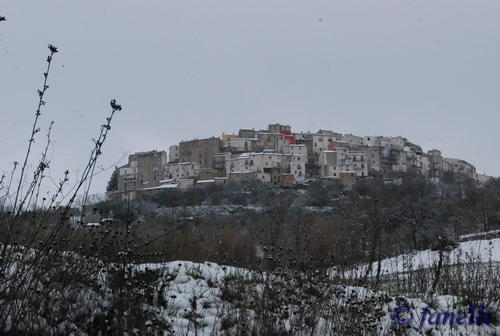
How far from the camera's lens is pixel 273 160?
78375mm

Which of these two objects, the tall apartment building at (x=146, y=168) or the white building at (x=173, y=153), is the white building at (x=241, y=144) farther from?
the tall apartment building at (x=146, y=168)

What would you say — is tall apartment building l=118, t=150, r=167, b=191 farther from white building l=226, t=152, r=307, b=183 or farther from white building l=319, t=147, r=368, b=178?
white building l=319, t=147, r=368, b=178

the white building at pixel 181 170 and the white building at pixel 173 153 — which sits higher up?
the white building at pixel 173 153

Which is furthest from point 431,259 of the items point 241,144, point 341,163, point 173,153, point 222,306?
point 173,153

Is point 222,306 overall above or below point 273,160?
below

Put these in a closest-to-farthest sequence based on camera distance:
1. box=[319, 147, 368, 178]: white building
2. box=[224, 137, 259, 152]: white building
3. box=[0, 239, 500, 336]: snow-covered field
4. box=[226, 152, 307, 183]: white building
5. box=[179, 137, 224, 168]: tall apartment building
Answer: box=[0, 239, 500, 336]: snow-covered field → box=[226, 152, 307, 183]: white building → box=[319, 147, 368, 178]: white building → box=[179, 137, 224, 168]: tall apartment building → box=[224, 137, 259, 152]: white building

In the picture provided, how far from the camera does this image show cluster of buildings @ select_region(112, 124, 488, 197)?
77.3 meters

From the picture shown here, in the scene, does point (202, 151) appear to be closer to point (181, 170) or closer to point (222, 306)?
point (181, 170)

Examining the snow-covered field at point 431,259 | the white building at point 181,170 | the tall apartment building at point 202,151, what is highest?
the tall apartment building at point 202,151

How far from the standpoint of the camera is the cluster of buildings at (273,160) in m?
77.3

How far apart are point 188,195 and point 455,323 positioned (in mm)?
63363

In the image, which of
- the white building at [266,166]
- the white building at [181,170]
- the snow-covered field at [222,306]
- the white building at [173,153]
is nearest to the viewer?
the snow-covered field at [222,306]

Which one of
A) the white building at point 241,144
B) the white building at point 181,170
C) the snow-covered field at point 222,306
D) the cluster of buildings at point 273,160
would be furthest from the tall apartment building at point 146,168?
the snow-covered field at point 222,306

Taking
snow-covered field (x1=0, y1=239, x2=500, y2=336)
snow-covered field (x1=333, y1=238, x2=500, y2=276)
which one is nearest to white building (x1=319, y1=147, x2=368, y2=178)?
snow-covered field (x1=333, y1=238, x2=500, y2=276)
